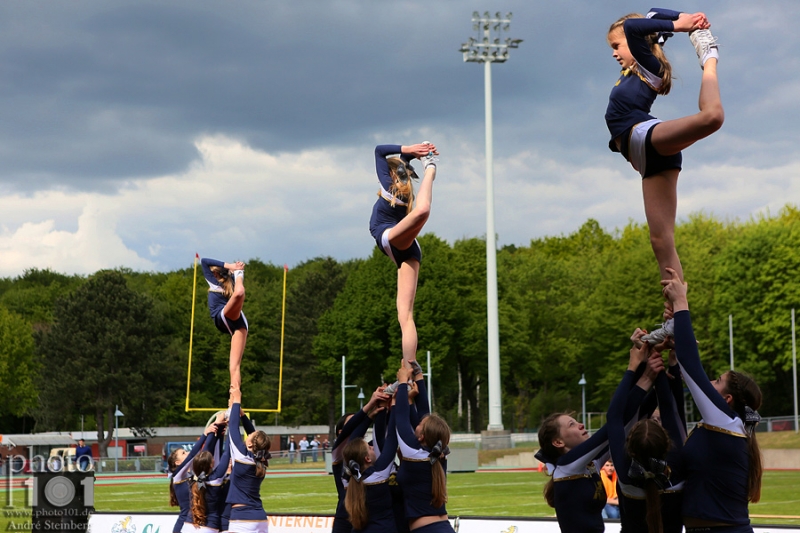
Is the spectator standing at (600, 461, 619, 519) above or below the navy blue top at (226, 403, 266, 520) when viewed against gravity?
below

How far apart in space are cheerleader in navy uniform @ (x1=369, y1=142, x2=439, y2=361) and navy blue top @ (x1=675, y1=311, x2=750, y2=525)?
3281mm

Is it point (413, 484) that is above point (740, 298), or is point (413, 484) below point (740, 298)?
below

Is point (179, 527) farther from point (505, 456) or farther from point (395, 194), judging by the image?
point (505, 456)

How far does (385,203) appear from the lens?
28.5 feet

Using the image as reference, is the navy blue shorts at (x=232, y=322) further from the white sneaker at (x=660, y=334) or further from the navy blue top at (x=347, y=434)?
the white sneaker at (x=660, y=334)

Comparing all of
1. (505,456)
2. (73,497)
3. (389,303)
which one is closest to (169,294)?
(389,303)

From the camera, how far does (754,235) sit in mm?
56625

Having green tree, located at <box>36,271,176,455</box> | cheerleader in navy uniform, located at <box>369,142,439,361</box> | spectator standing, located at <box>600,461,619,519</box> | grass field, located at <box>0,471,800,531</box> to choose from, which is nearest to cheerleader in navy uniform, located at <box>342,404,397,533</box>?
cheerleader in navy uniform, located at <box>369,142,439,361</box>

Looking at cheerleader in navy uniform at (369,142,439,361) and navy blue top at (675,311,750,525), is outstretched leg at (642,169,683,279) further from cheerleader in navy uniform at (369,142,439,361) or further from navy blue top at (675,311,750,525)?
cheerleader in navy uniform at (369,142,439,361)

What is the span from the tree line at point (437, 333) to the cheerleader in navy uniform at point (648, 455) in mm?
51647

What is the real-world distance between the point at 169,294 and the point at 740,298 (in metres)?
48.9

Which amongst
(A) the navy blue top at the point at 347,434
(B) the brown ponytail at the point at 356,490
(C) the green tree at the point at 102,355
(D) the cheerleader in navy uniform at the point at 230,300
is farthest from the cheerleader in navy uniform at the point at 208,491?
(C) the green tree at the point at 102,355

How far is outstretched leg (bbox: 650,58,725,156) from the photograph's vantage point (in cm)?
517

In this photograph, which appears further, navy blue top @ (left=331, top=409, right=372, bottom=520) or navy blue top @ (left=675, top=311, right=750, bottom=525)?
navy blue top @ (left=331, top=409, right=372, bottom=520)
